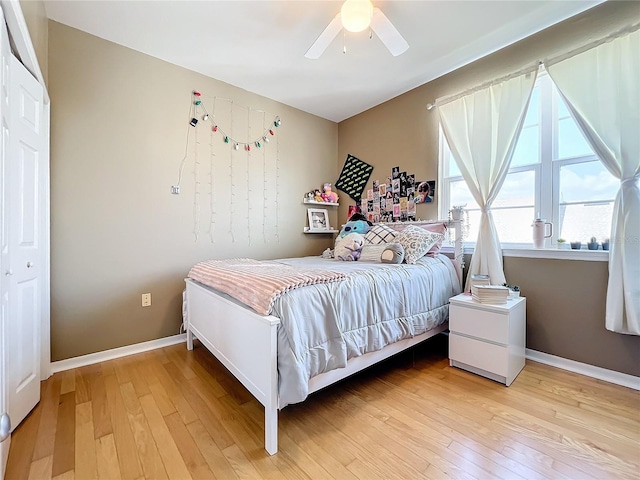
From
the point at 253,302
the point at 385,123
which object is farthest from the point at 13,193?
the point at 385,123

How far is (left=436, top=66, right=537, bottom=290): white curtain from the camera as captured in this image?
2.36m

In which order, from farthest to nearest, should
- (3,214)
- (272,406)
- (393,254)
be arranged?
(393,254) < (272,406) < (3,214)

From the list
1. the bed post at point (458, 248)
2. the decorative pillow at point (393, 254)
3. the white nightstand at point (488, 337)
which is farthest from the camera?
the bed post at point (458, 248)

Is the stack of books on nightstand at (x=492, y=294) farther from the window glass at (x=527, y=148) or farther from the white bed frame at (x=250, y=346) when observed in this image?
the window glass at (x=527, y=148)

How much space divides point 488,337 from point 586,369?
0.81m

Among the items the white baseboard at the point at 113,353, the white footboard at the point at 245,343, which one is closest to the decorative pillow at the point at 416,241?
the white footboard at the point at 245,343

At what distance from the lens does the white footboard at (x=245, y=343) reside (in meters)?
1.32

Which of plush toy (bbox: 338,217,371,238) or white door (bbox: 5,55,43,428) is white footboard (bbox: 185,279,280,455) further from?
plush toy (bbox: 338,217,371,238)

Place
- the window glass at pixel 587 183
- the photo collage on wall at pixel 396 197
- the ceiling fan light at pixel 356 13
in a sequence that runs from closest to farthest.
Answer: the ceiling fan light at pixel 356 13
the window glass at pixel 587 183
the photo collage on wall at pixel 396 197

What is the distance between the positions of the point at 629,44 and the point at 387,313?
7.82ft

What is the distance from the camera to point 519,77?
7.67 ft

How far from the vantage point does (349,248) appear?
9.34 ft

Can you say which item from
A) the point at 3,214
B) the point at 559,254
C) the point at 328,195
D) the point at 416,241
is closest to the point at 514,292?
the point at 559,254

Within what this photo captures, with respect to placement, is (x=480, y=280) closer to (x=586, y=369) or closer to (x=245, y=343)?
(x=586, y=369)
